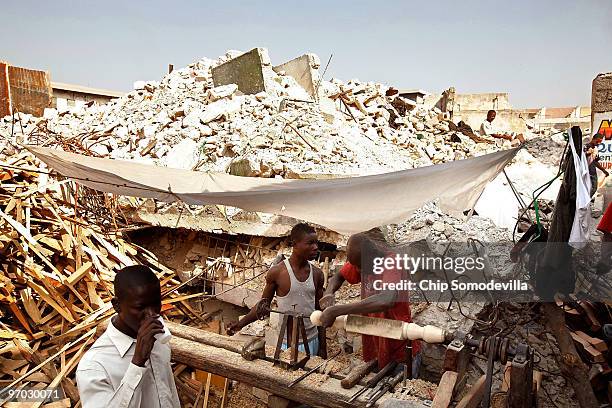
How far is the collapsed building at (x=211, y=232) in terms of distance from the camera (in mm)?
4188

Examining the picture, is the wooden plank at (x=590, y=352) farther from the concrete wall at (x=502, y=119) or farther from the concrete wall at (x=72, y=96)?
the concrete wall at (x=72, y=96)

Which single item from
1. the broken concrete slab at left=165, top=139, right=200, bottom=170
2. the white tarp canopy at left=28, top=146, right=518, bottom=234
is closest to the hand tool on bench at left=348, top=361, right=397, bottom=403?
the white tarp canopy at left=28, top=146, right=518, bottom=234

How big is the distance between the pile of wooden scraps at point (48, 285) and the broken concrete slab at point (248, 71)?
18.1ft

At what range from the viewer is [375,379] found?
2.61 metres

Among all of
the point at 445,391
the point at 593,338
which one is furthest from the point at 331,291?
the point at 593,338

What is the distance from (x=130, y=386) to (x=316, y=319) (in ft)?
3.81

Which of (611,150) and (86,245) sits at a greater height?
(611,150)

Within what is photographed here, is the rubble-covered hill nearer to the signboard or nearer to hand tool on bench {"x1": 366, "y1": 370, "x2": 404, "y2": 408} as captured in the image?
the signboard

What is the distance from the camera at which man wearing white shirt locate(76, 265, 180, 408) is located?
1812 mm

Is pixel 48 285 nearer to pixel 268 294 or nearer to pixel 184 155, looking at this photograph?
pixel 268 294

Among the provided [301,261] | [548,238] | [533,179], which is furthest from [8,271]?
[533,179]

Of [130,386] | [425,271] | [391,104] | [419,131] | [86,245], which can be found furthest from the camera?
[391,104]

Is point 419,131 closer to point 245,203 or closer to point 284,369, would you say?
point 245,203

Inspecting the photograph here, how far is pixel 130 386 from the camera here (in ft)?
5.93
